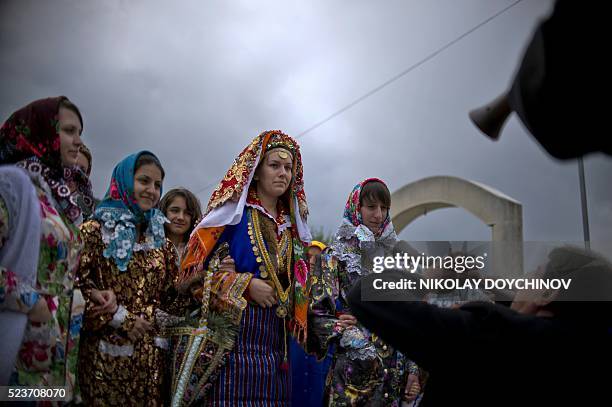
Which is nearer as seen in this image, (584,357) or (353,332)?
(584,357)

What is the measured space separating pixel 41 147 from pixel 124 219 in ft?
2.98

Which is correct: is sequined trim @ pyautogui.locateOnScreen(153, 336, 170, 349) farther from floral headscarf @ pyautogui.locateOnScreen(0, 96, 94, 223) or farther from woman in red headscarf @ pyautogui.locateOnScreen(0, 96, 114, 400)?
floral headscarf @ pyautogui.locateOnScreen(0, 96, 94, 223)

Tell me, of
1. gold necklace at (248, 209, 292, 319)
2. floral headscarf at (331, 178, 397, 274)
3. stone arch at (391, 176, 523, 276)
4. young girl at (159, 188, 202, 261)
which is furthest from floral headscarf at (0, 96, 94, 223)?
stone arch at (391, 176, 523, 276)

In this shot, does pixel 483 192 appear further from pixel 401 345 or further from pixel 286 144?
pixel 401 345

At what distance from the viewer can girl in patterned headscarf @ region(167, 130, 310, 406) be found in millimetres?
3102

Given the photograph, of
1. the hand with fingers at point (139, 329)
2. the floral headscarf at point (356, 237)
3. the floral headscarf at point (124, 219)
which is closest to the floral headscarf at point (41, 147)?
the floral headscarf at point (124, 219)

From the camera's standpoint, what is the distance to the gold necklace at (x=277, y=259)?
3377 millimetres

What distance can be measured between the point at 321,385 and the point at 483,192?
6566 millimetres

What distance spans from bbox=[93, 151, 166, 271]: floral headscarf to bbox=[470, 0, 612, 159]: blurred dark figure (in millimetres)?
2576

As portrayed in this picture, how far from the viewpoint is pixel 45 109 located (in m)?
2.57

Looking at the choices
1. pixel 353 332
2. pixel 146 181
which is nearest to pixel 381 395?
pixel 353 332

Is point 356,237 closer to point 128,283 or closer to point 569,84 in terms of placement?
point 128,283

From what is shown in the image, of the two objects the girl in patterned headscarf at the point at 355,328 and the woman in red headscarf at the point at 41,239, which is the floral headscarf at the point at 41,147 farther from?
the girl in patterned headscarf at the point at 355,328

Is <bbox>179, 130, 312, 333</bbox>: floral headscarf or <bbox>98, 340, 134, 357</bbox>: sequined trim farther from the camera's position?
<bbox>179, 130, 312, 333</bbox>: floral headscarf
